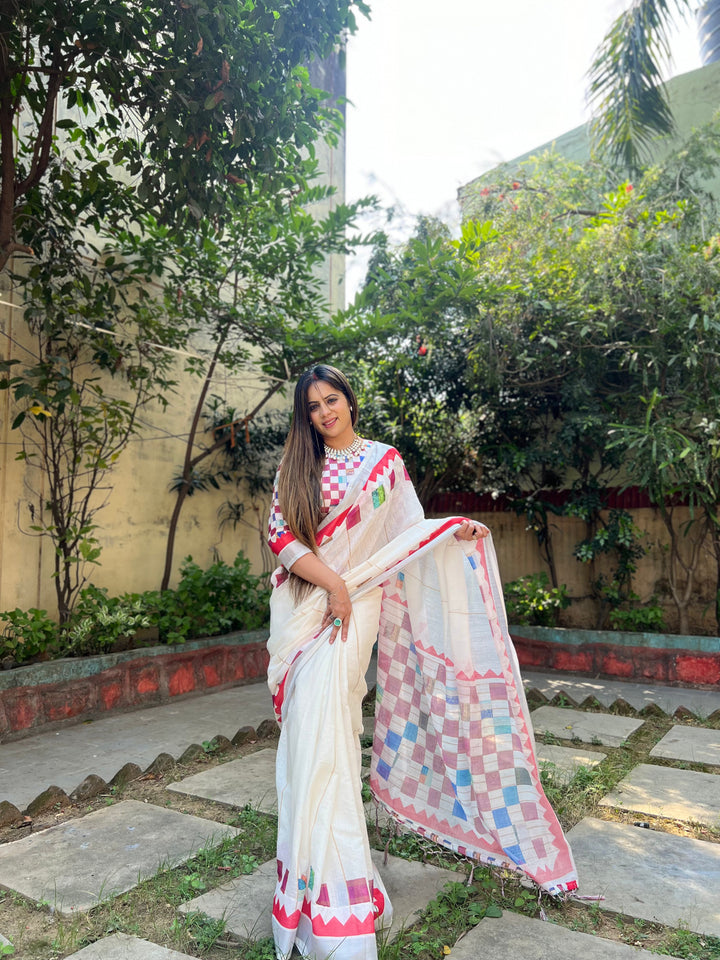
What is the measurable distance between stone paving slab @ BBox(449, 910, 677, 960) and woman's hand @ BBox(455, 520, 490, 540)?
45.1 inches

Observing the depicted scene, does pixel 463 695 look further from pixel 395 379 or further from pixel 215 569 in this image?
pixel 395 379

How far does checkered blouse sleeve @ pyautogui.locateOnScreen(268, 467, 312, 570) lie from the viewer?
226cm

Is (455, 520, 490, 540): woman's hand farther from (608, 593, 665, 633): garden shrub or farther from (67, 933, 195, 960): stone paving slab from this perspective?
(608, 593, 665, 633): garden shrub

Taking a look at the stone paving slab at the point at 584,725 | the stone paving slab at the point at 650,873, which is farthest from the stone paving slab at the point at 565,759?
the stone paving slab at the point at 650,873

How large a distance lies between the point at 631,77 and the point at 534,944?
7.71 meters

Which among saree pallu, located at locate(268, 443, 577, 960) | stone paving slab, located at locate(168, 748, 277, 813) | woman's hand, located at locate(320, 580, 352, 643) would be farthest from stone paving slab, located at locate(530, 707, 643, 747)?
woman's hand, located at locate(320, 580, 352, 643)

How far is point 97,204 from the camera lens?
4727 millimetres

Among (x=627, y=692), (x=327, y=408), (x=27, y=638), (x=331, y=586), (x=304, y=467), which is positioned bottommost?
(x=627, y=692)

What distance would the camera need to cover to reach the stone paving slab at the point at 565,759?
3.47 meters

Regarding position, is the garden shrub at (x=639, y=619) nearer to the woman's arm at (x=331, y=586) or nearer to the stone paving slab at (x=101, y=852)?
the stone paving slab at (x=101, y=852)

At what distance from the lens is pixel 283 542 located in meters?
2.29

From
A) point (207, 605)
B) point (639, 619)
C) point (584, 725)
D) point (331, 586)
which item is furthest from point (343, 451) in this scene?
point (639, 619)

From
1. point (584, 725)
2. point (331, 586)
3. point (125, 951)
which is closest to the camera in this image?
point (125, 951)

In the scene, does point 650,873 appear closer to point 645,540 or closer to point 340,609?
point 340,609
